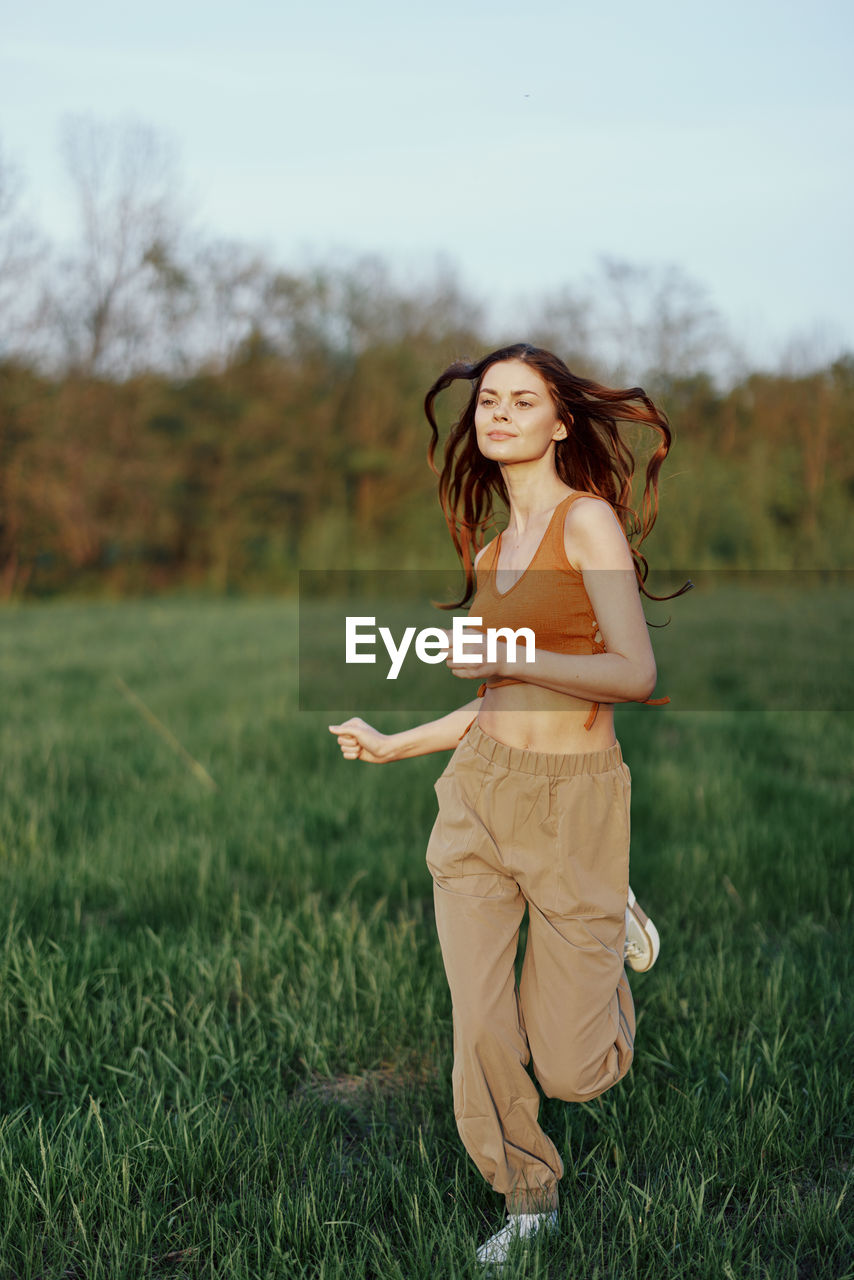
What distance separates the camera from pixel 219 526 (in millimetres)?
28078

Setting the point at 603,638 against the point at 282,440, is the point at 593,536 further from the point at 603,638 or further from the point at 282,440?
the point at 282,440

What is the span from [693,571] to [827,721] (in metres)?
14.1

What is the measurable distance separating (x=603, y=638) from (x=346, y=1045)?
149cm

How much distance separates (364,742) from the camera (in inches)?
95.1

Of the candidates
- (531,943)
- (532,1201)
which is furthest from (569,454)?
(532,1201)

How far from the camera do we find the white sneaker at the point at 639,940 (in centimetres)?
264

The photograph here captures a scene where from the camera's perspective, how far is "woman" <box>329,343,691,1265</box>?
223 centimetres

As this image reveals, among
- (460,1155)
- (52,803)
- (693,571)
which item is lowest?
(460,1155)

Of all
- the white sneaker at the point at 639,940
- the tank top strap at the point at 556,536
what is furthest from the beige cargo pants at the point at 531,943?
the tank top strap at the point at 556,536

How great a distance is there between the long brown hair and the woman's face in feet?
0.10

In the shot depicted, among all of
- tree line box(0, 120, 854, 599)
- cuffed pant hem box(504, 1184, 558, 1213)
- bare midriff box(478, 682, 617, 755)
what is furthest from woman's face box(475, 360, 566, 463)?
tree line box(0, 120, 854, 599)

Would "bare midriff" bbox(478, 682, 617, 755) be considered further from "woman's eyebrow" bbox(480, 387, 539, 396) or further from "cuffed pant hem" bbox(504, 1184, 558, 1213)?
"cuffed pant hem" bbox(504, 1184, 558, 1213)

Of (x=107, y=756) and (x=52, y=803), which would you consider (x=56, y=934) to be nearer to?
(x=52, y=803)

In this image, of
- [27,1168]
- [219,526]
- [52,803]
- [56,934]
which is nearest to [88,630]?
[52,803]
